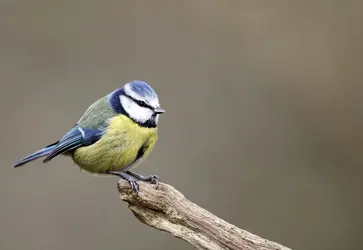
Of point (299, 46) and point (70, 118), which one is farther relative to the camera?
point (299, 46)

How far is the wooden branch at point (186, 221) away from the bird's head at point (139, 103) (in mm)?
263

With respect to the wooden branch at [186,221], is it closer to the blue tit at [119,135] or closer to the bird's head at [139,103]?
the blue tit at [119,135]

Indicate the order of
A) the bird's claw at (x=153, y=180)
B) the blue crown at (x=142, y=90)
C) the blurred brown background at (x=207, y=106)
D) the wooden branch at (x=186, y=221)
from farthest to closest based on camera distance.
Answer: the blurred brown background at (x=207, y=106)
the blue crown at (x=142, y=90)
the bird's claw at (x=153, y=180)
the wooden branch at (x=186, y=221)

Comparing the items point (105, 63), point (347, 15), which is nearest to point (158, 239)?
point (105, 63)

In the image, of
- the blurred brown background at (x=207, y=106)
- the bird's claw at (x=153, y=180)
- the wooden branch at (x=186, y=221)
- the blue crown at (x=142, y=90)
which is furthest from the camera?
the blurred brown background at (x=207, y=106)

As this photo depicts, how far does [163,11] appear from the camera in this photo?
3.62 metres

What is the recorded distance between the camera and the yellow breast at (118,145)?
2.00 metres

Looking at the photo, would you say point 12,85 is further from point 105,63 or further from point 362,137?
point 362,137

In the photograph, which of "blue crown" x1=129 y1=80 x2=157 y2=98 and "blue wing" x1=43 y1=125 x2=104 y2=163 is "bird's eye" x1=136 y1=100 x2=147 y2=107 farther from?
"blue wing" x1=43 y1=125 x2=104 y2=163

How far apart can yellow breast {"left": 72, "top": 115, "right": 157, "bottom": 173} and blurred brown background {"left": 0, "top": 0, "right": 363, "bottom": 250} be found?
3.91 ft

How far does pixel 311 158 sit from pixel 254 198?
15.2 inches

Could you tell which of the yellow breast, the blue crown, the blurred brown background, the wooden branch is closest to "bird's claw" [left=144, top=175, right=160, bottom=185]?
the wooden branch

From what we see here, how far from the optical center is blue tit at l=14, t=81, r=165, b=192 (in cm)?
199

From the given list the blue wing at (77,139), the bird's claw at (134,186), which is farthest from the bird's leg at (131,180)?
the blue wing at (77,139)
